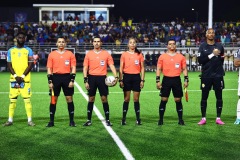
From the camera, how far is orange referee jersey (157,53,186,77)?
9953mm

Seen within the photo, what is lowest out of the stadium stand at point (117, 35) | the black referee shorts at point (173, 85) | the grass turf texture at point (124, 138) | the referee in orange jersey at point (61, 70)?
the grass turf texture at point (124, 138)

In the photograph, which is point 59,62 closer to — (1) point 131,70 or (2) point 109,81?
(2) point 109,81

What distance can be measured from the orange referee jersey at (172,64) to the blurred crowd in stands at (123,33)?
2876cm

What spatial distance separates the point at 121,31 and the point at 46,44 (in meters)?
7.82

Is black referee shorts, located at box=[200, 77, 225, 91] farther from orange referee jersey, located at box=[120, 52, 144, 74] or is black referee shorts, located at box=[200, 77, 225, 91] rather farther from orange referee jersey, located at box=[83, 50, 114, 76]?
orange referee jersey, located at box=[83, 50, 114, 76]

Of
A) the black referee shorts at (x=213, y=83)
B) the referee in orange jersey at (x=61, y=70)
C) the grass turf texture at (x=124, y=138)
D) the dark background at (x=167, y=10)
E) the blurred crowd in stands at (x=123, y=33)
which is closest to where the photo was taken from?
the grass turf texture at (x=124, y=138)

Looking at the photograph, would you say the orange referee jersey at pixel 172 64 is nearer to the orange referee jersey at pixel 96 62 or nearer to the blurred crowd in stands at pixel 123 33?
the orange referee jersey at pixel 96 62

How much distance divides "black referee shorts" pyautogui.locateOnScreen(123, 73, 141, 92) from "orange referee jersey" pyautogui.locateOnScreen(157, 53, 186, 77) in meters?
0.59

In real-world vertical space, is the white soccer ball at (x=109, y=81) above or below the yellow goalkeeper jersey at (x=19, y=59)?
below

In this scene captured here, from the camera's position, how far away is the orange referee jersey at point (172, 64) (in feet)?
32.7

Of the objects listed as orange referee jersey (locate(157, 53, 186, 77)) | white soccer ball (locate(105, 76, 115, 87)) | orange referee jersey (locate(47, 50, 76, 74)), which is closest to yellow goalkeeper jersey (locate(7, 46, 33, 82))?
orange referee jersey (locate(47, 50, 76, 74))

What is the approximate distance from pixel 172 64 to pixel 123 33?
3249cm

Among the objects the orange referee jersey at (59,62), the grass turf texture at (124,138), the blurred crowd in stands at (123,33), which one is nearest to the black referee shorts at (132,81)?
the grass turf texture at (124,138)

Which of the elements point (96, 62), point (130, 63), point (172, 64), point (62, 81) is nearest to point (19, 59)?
point (62, 81)
